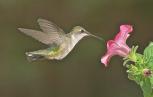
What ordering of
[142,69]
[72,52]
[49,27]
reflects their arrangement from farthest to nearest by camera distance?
[72,52] → [49,27] → [142,69]

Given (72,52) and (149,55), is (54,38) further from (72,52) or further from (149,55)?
(72,52)

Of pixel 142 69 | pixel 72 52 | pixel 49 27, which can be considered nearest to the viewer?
pixel 142 69

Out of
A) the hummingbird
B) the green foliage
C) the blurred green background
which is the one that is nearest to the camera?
the green foliage

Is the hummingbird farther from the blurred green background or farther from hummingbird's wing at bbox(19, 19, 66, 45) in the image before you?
the blurred green background

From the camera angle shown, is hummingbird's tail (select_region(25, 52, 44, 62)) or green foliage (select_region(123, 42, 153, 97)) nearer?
green foliage (select_region(123, 42, 153, 97))

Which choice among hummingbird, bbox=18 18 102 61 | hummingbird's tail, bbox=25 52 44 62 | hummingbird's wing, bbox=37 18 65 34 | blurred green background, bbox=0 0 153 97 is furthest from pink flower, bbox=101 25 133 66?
blurred green background, bbox=0 0 153 97

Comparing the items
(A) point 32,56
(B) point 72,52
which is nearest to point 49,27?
(A) point 32,56
